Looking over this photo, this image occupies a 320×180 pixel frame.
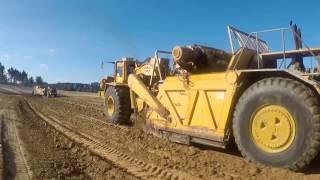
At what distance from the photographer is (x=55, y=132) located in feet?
35.9

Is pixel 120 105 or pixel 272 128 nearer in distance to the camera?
pixel 272 128

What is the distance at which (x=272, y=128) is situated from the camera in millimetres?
6082

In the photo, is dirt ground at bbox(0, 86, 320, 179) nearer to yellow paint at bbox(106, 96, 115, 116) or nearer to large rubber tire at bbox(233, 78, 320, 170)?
large rubber tire at bbox(233, 78, 320, 170)

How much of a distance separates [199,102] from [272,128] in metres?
1.92

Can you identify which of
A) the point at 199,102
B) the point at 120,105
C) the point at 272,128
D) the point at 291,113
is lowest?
the point at 272,128

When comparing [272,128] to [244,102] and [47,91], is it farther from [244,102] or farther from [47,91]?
[47,91]

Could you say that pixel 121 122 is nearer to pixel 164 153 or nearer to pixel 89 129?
pixel 89 129

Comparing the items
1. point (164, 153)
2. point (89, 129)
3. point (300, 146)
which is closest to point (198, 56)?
point (164, 153)

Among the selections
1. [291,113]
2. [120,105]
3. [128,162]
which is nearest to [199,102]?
[128,162]

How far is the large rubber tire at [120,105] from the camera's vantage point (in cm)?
1232

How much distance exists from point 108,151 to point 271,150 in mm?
3506

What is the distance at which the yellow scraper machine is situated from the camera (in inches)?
225

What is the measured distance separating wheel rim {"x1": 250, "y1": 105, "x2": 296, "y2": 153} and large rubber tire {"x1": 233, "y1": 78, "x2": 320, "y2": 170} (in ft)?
0.20

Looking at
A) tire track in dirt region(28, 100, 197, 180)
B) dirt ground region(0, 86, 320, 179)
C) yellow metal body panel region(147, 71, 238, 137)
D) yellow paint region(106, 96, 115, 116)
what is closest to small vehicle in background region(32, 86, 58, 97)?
yellow paint region(106, 96, 115, 116)
